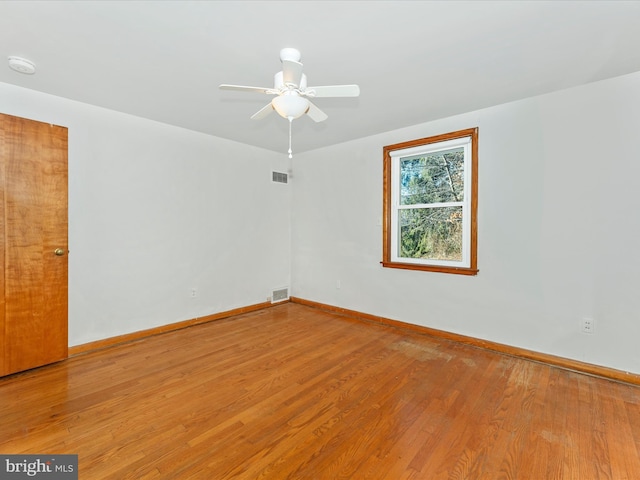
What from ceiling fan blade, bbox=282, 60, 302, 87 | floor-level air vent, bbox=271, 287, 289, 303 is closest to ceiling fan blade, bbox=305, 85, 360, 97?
ceiling fan blade, bbox=282, 60, 302, 87

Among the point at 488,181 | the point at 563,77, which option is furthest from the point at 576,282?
the point at 563,77

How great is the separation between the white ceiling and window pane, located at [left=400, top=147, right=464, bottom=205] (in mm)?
622

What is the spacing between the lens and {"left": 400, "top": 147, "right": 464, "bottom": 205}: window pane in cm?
345

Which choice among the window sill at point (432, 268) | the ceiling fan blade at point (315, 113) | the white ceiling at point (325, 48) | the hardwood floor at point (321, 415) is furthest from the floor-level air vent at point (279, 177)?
the hardwood floor at point (321, 415)

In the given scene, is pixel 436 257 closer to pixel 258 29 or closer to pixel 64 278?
pixel 258 29

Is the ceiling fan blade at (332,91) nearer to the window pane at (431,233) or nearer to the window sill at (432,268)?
the window pane at (431,233)

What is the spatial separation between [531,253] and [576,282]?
0.42 metres

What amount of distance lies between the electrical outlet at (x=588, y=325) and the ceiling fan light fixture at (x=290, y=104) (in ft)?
9.84

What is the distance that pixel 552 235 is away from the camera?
2799 mm

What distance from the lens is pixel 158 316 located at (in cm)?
358

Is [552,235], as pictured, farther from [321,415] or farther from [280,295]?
[280,295]

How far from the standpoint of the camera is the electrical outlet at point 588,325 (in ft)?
8.59

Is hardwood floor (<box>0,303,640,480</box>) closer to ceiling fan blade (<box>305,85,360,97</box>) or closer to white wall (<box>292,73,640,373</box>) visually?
white wall (<box>292,73,640,373</box>)

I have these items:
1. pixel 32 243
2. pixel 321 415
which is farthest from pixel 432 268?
pixel 32 243
